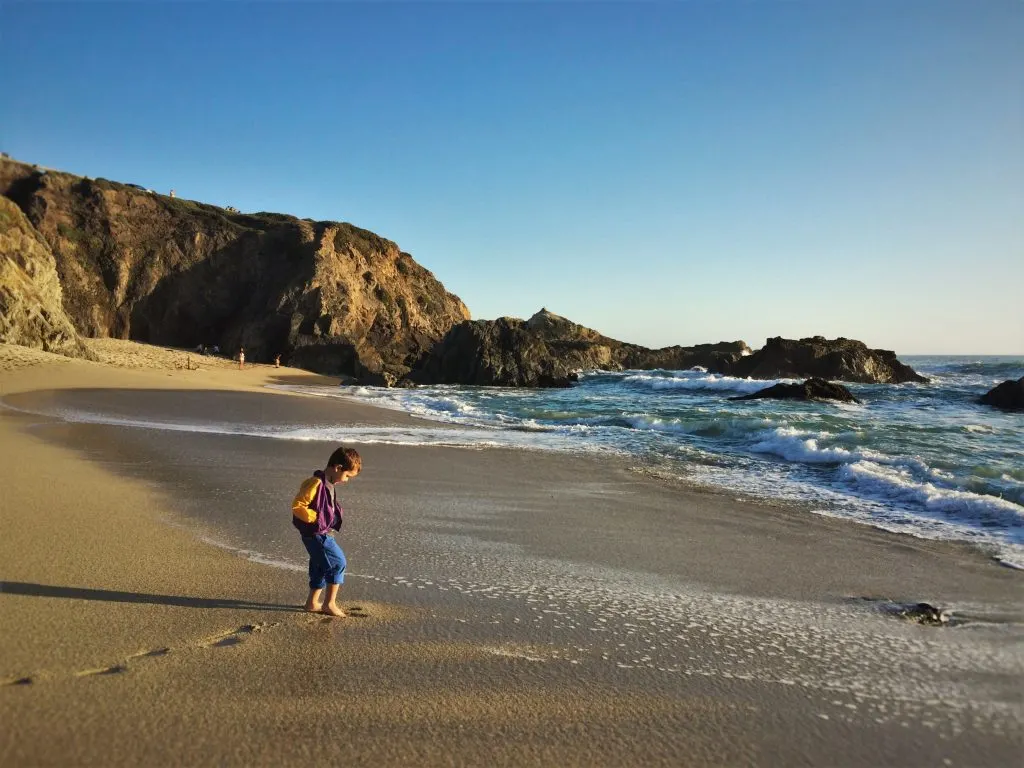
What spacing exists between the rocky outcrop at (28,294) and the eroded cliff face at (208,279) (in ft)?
46.8

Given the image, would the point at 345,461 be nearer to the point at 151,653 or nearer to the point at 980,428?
the point at 151,653

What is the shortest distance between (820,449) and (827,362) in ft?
120

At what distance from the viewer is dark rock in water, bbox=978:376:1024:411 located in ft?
76.7

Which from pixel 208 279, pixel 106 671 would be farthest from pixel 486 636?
pixel 208 279

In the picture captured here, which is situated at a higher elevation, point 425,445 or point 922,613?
point 425,445

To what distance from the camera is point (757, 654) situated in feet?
11.9

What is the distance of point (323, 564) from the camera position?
3941mm

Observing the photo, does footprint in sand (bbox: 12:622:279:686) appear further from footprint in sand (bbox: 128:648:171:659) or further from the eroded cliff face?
the eroded cliff face

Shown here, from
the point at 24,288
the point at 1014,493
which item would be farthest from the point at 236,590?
the point at 24,288

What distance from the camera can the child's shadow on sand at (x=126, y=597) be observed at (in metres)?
3.89

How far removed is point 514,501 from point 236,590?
3.85m

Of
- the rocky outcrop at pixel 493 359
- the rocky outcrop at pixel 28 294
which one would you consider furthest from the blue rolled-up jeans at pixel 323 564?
the rocky outcrop at pixel 493 359

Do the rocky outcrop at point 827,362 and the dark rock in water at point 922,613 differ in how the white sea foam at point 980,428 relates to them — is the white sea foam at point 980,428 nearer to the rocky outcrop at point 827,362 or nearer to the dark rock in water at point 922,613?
the dark rock in water at point 922,613

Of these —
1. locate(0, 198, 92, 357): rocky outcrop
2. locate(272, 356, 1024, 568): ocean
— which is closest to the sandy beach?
locate(272, 356, 1024, 568): ocean
